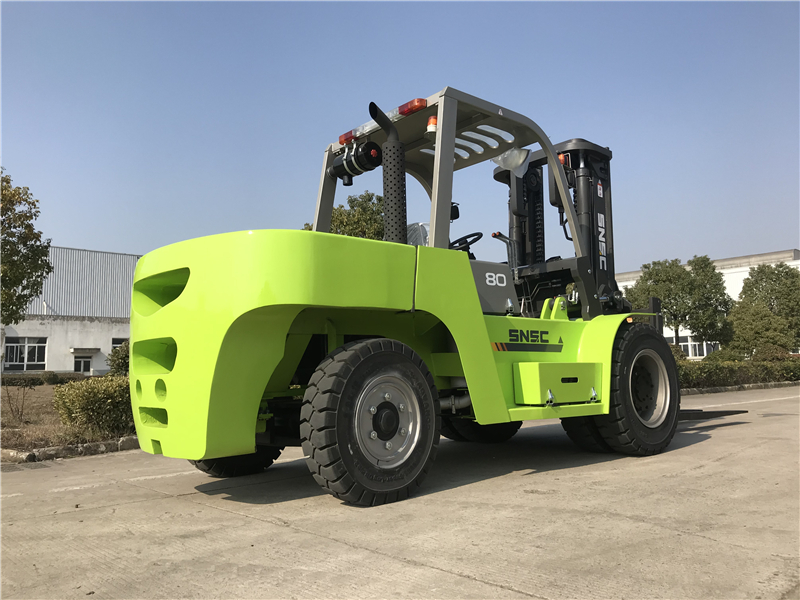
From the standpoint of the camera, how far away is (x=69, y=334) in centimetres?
4000

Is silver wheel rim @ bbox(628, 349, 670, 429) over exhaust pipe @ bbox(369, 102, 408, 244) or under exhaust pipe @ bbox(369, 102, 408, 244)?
under

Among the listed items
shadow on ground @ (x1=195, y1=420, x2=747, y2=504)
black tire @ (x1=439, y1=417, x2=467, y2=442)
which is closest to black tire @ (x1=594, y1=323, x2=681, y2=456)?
shadow on ground @ (x1=195, y1=420, x2=747, y2=504)

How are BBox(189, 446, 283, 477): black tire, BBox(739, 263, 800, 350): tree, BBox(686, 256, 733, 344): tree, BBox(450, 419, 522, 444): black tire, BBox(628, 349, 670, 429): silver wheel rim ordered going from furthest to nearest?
BBox(739, 263, 800, 350): tree, BBox(686, 256, 733, 344): tree, BBox(450, 419, 522, 444): black tire, BBox(628, 349, 670, 429): silver wheel rim, BBox(189, 446, 283, 477): black tire

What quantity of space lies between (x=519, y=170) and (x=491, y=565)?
14.9 ft

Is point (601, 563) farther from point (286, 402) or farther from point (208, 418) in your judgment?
point (286, 402)

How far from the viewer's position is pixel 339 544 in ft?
10.4

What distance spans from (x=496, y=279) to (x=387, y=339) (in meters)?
1.49

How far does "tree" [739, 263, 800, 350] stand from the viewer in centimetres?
4316

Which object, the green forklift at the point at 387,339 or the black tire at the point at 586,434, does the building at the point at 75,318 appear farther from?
the black tire at the point at 586,434

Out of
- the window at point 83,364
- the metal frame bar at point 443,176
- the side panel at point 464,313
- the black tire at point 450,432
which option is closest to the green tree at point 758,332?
the black tire at point 450,432

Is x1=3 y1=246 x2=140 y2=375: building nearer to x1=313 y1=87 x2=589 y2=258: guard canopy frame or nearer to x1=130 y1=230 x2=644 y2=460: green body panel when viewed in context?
x1=313 y1=87 x2=589 y2=258: guard canopy frame

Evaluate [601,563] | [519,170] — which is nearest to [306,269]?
[601,563]

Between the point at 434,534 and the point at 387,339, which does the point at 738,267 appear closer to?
the point at 387,339

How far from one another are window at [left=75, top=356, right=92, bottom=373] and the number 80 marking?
40.6m
